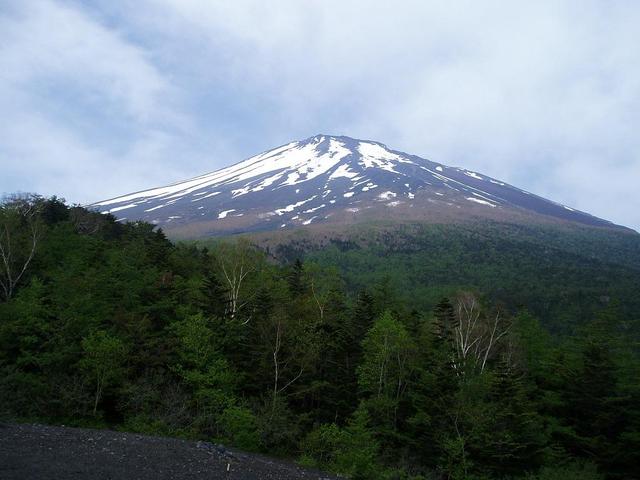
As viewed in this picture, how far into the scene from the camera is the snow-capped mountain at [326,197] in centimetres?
10544

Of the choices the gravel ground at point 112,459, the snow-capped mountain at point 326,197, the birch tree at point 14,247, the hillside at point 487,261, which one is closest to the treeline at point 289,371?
the birch tree at point 14,247

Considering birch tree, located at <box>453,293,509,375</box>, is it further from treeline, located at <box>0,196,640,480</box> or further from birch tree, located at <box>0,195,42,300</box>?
birch tree, located at <box>0,195,42,300</box>

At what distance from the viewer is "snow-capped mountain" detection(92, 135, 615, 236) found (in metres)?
105

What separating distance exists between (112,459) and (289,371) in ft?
42.1

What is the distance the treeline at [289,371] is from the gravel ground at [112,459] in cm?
421

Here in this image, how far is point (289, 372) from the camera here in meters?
23.0

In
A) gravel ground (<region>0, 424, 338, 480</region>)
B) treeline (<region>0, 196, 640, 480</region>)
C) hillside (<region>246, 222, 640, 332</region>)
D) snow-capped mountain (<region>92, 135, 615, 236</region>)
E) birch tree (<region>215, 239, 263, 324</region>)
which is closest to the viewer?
gravel ground (<region>0, 424, 338, 480</region>)

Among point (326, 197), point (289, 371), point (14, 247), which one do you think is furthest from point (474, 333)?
point (326, 197)

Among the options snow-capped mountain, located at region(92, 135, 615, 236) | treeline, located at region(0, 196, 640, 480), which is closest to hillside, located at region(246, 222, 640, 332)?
snow-capped mountain, located at region(92, 135, 615, 236)

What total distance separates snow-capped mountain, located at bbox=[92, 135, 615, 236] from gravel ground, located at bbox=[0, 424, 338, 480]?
85.3 meters

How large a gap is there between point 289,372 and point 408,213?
85.3 meters

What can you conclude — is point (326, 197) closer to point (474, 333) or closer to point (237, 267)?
point (237, 267)

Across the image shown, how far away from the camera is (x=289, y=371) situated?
22.8 metres

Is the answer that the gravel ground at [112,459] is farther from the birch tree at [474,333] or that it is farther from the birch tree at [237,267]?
the birch tree at [474,333]
